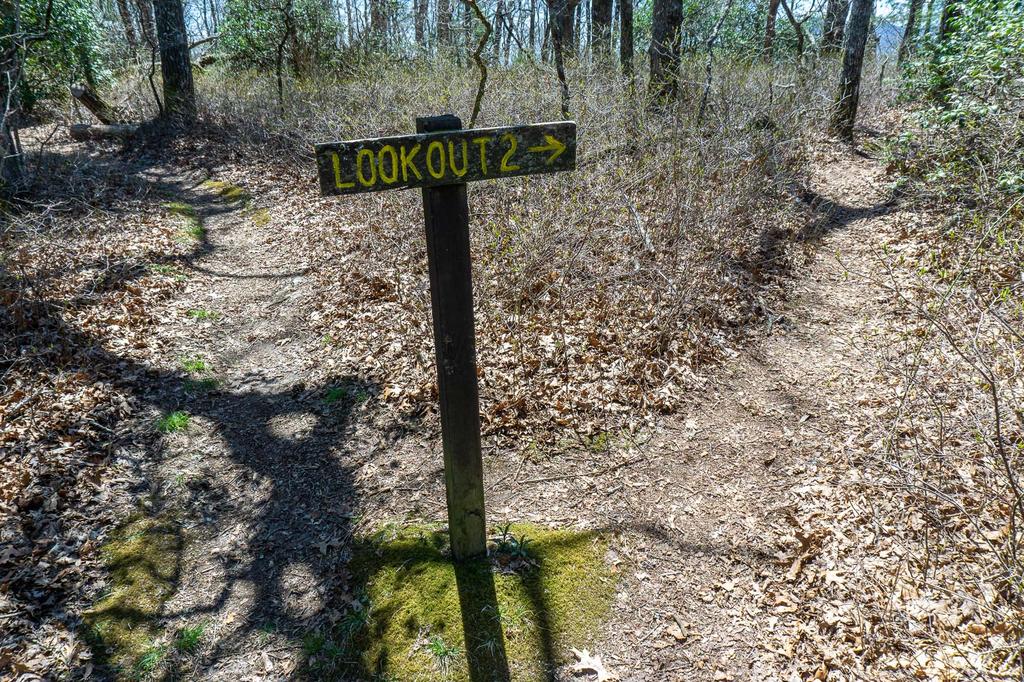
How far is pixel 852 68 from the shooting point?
1021 cm

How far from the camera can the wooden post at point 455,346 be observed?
2732 mm

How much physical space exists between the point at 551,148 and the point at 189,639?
3.38 metres

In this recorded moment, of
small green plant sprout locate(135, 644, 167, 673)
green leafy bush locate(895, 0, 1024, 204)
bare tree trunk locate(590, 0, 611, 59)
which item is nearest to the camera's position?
small green plant sprout locate(135, 644, 167, 673)

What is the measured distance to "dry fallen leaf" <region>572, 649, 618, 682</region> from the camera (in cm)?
314

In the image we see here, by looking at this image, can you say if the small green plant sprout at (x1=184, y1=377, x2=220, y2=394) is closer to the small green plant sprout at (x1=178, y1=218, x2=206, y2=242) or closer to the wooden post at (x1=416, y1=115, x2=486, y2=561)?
the wooden post at (x1=416, y1=115, x2=486, y2=561)

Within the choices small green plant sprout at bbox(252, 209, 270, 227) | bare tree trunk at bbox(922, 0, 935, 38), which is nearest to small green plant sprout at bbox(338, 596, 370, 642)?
small green plant sprout at bbox(252, 209, 270, 227)

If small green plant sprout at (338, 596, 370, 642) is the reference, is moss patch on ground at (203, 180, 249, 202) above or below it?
above

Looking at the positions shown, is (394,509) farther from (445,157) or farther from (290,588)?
(445,157)

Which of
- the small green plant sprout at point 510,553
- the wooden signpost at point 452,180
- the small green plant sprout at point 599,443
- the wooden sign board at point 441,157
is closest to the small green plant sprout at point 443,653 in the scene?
the small green plant sprout at point 510,553

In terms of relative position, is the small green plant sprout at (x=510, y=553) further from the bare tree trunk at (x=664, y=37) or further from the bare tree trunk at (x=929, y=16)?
the bare tree trunk at (x=929, y=16)

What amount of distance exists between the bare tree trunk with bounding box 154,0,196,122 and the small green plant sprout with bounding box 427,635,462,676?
14.1 meters

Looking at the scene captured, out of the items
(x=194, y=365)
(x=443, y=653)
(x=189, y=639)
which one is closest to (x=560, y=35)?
(x=194, y=365)

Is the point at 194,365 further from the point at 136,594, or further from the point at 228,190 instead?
the point at 228,190

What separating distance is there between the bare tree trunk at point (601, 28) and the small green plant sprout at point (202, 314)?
23.7ft
